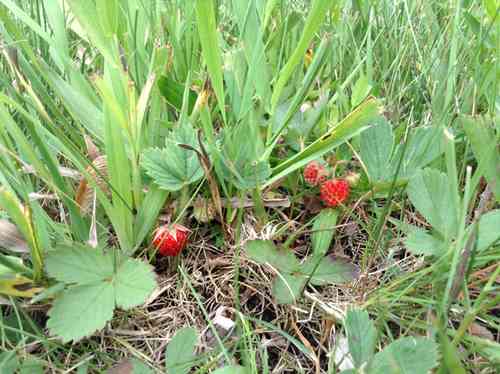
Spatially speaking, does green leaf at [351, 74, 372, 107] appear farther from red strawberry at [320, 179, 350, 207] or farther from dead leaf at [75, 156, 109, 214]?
dead leaf at [75, 156, 109, 214]

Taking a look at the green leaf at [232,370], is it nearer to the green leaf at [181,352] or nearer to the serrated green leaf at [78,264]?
the green leaf at [181,352]

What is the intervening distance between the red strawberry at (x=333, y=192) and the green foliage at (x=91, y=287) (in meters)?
0.32

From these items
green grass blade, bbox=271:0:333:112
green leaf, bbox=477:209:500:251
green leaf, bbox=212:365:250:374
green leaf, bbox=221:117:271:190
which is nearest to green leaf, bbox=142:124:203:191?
green leaf, bbox=221:117:271:190

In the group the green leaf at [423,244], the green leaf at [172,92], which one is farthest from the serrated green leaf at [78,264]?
the green leaf at [423,244]

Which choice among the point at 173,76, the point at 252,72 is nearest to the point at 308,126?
the point at 252,72

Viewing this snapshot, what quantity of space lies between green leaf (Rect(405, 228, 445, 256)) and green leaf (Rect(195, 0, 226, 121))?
380 mm

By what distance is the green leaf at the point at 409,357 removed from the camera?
0.64 m

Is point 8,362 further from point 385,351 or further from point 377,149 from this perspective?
point 377,149

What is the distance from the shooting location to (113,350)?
76 centimetres

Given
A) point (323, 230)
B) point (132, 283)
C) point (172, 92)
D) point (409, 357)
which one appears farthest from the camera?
point (172, 92)

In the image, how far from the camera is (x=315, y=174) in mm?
919

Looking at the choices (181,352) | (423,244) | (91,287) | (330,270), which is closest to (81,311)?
(91,287)

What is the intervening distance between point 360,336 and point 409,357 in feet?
0.21

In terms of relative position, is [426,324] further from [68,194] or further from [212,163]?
[68,194]
